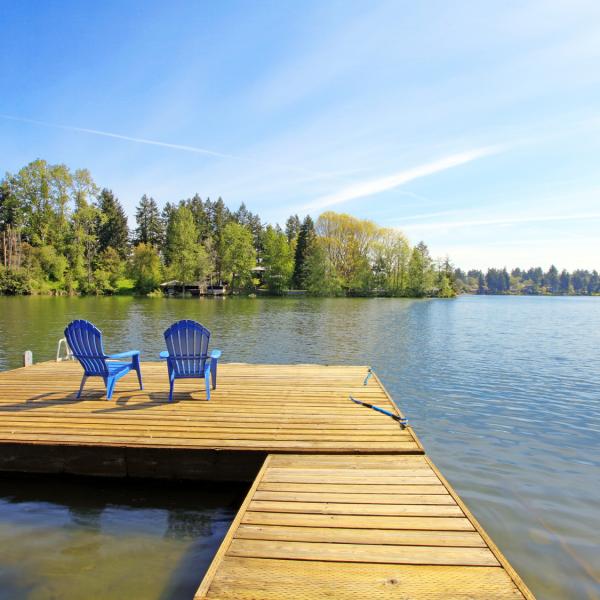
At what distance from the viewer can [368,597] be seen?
7.22ft

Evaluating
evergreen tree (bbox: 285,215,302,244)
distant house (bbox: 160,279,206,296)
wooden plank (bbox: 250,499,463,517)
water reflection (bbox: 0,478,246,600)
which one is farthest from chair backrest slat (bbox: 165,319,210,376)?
evergreen tree (bbox: 285,215,302,244)

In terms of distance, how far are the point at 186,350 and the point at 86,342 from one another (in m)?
1.39

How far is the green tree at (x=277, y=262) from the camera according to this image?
2586 inches

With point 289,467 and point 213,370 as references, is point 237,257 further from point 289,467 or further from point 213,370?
point 289,467

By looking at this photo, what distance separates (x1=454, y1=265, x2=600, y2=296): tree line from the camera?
154875 mm

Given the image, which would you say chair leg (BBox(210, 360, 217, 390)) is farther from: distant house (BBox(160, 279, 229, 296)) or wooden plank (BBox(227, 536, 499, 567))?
distant house (BBox(160, 279, 229, 296))

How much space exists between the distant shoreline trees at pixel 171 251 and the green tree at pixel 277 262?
17cm

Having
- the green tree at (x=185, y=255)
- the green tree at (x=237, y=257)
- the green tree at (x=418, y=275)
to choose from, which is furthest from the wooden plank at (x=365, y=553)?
the green tree at (x=418, y=275)

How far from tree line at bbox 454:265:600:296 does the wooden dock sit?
6246 inches

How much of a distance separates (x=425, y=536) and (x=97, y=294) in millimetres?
60839

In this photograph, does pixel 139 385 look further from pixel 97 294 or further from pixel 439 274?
pixel 439 274

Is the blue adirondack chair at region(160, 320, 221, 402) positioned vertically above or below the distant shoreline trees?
below

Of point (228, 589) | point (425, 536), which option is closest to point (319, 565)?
point (228, 589)

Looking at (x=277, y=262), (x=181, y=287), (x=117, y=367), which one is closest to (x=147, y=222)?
(x=181, y=287)
